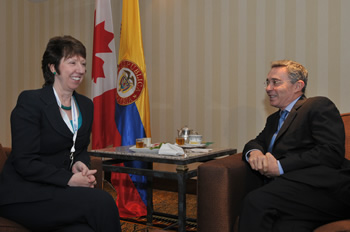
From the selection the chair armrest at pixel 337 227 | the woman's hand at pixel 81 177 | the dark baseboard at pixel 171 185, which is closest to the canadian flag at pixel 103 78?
the dark baseboard at pixel 171 185

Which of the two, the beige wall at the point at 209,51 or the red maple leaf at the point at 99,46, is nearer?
the beige wall at the point at 209,51

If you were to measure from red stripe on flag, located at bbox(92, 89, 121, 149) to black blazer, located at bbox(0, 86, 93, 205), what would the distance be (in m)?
1.71

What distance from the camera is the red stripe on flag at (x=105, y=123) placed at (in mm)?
3562

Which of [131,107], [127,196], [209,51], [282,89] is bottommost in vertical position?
[127,196]

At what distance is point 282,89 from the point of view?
7.35ft

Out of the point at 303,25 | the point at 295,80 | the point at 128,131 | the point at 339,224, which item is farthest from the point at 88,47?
the point at 339,224

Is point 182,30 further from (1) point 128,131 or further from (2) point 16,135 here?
(2) point 16,135

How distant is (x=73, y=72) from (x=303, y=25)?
2.41 metres

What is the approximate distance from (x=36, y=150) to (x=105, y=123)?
2040 mm

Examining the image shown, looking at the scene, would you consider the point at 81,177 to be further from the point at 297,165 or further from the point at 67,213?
the point at 297,165

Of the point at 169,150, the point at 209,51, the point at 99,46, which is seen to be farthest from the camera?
the point at 209,51

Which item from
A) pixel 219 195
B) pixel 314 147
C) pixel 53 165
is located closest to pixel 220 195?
pixel 219 195

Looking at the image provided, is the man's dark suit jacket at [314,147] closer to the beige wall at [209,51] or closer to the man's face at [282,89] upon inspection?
the man's face at [282,89]

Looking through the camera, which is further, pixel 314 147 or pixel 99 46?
pixel 99 46
